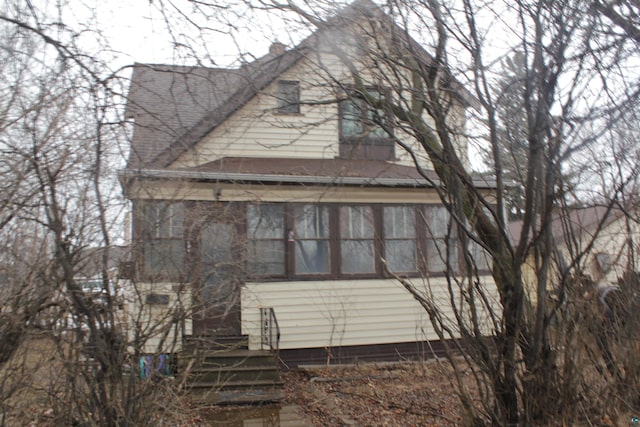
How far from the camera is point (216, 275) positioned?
5.65m

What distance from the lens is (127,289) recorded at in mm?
4582

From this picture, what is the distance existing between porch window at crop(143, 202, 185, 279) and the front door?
0.22m

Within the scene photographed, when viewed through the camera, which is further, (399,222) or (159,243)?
(399,222)

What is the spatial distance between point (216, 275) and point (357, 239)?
237 inches

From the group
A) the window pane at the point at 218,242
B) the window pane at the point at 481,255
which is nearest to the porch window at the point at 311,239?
the window pane at the point at 481,255

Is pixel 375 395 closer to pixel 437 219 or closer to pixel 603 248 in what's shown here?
pixel 603 248

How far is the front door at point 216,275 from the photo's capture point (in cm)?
503

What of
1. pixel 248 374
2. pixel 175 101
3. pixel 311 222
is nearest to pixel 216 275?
pixel 175 101

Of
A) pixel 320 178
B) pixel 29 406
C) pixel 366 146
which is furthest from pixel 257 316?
pixel 29 406

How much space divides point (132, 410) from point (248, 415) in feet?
11.2

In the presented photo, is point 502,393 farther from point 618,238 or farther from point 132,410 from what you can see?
point 132,410

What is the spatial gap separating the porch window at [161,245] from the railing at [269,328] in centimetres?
543

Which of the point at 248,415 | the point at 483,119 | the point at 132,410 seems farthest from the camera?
the point at 248,415

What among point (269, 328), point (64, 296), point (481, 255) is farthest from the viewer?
point (269, 328)
